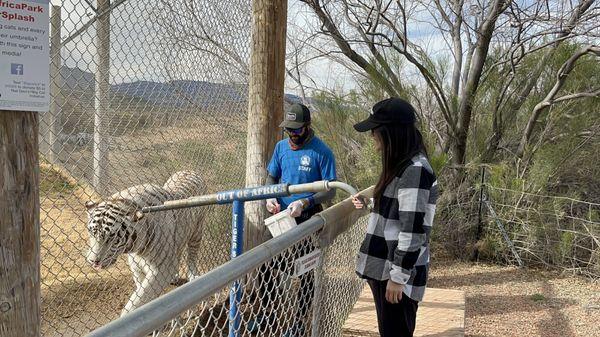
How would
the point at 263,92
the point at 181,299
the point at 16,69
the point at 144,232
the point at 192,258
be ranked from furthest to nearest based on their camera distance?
1. the point at 192,258
2. the point at 144,232
3. the point at 263,92
4. the point at 16,69
5. the point at 181,299

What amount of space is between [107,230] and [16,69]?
9.45 ft

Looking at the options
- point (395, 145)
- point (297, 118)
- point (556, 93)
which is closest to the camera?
point (395, 145)

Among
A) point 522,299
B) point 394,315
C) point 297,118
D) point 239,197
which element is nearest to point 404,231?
point 394,315

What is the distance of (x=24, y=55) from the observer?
1.53m

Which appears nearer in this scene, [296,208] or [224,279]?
[224,279]

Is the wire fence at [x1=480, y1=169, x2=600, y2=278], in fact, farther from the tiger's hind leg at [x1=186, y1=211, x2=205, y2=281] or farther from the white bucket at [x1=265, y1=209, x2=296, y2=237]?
the white bucket at [x1=265, y1=209, x2=296, y2=237]

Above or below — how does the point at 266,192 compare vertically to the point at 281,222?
above

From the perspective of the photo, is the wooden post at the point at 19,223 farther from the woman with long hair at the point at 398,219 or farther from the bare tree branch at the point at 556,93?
the bare tree branch at the point at 556,93

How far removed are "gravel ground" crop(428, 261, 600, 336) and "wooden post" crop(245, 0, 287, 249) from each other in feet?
8.40

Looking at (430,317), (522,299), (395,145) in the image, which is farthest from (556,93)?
(395,145)

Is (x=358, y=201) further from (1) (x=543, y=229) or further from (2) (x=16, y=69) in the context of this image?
(1) (x=543, y=229)

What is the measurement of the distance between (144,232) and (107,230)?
468 millimetres

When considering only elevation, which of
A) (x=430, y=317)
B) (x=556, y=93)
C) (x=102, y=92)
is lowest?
(x=430, y=317)

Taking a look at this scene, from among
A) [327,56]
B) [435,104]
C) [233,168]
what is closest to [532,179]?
[435,104]
